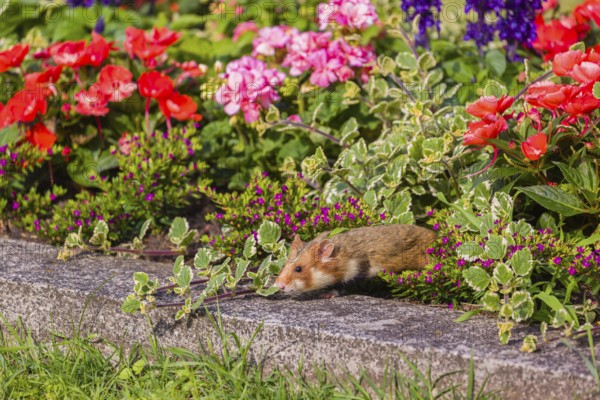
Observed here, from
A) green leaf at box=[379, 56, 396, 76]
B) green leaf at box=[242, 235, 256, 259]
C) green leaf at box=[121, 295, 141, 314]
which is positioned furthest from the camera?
green leaf at box=[379, 56, 396, 76]

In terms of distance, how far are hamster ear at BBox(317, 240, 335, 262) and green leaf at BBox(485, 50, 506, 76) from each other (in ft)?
6.45

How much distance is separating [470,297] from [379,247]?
43 cm

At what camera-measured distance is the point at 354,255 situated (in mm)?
3596

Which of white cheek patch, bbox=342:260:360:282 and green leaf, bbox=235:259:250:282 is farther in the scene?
white cheek patch, bbox=342:260:360:282

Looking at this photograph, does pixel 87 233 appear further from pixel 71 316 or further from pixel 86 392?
pixel 86 392

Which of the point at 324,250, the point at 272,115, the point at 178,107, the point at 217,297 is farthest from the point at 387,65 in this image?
the point at 217,297

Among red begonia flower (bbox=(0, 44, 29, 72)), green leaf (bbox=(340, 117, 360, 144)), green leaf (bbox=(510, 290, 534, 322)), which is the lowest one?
green leaf (bbox=(510, 290, 534, 322))

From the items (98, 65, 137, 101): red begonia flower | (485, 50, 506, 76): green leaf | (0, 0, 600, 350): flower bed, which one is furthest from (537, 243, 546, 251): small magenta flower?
(98, 65, 137, 101): red begonia flower

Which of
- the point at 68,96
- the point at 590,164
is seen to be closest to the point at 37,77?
the point at 68,96

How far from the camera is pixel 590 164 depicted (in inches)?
136

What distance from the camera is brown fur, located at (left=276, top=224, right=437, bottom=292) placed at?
11.5ft

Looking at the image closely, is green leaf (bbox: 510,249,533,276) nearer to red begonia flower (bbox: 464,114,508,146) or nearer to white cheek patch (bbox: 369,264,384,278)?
red begonia flower (bbox: 464,114,508,146)

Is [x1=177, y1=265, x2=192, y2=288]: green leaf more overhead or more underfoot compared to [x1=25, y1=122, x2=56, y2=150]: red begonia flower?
more underfoot

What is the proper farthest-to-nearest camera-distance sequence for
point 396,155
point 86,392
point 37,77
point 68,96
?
point 68,96 < point 37,77 < point 396,155 < point 86,392
